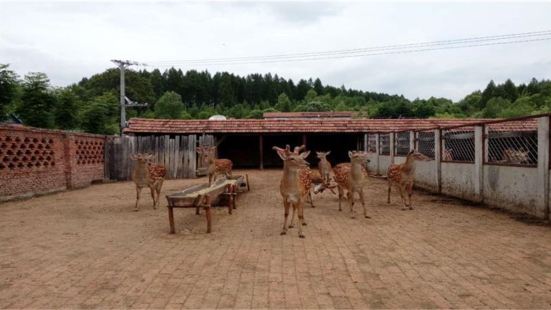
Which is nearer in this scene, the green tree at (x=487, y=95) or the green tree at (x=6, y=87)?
the green tree at (x=6, y=87)

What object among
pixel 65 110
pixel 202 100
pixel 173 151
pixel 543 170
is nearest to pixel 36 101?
pixel 65 110

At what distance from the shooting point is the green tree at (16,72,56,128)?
87.8 feet

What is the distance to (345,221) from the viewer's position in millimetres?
9273

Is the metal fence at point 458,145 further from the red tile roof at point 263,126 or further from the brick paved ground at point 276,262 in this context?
the red tile roof at point 263,126

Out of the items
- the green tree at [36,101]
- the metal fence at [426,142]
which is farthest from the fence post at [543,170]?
the green tree at [36,101]

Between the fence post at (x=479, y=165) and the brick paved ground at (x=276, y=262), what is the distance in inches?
48.0

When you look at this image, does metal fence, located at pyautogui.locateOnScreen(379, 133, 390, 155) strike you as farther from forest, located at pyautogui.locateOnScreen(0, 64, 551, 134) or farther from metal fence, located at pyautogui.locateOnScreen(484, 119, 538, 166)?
forest, located at pyautogui.locateOnScreen(0, 64, 551, 134)

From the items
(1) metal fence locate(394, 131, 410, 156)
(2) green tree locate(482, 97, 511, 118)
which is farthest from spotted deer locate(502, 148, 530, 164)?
(2) green tree locate(482, 97, 511, 118)

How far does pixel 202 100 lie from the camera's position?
85.3m

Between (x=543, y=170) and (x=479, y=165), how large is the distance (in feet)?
8.49

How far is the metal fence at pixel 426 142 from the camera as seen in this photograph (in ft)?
48.9

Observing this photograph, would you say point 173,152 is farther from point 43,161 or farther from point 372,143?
point 372,143

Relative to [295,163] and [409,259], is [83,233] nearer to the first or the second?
[295,163]

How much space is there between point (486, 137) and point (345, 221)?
4.76m
